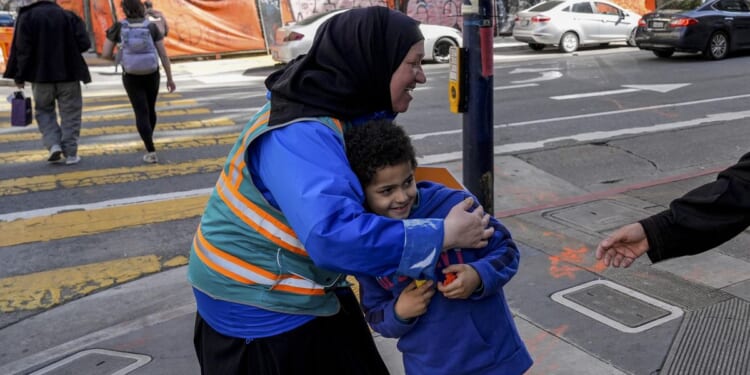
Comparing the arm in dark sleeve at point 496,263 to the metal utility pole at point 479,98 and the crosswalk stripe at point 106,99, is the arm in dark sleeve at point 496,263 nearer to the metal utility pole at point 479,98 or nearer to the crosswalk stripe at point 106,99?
the metal utility pole at point 479,98

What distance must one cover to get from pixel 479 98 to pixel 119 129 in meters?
6.90

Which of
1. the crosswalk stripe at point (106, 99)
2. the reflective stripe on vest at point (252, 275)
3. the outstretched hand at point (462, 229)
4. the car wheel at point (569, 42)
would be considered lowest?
the car wheel at point (569, 42)

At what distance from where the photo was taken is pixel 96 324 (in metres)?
4.64

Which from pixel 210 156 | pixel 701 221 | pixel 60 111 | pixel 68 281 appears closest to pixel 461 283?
pixel 701 221

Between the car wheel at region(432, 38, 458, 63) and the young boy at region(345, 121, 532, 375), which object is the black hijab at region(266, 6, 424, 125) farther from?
the car wheel at region(432, 38, 458, 63)

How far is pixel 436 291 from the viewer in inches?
90.9

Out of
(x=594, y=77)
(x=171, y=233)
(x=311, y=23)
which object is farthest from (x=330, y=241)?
(x=311, y=23)

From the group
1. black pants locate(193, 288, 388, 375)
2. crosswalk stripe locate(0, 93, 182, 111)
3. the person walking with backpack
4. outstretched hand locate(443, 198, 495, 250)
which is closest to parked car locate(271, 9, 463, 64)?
crosswalk stripe locate(0, 93, 182, 111)

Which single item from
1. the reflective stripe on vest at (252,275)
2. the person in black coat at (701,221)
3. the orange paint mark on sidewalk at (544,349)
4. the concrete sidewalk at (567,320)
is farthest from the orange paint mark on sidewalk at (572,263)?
the reflective stripe on vest at (252,275)

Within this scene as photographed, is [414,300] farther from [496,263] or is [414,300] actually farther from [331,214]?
[331,214]

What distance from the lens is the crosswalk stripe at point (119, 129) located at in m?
10.1

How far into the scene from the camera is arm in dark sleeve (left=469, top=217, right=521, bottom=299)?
221cm

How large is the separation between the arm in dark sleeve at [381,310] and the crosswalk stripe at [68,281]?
325cm

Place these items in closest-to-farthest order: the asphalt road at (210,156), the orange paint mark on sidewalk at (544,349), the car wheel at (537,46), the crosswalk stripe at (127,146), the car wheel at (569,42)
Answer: the orange paint mark on sidewalk at (544,349), the asphalt road at (210,156), the crosswalk stripe at (127,146), the car wheel at (569,42), the car wheel at (537,46)
